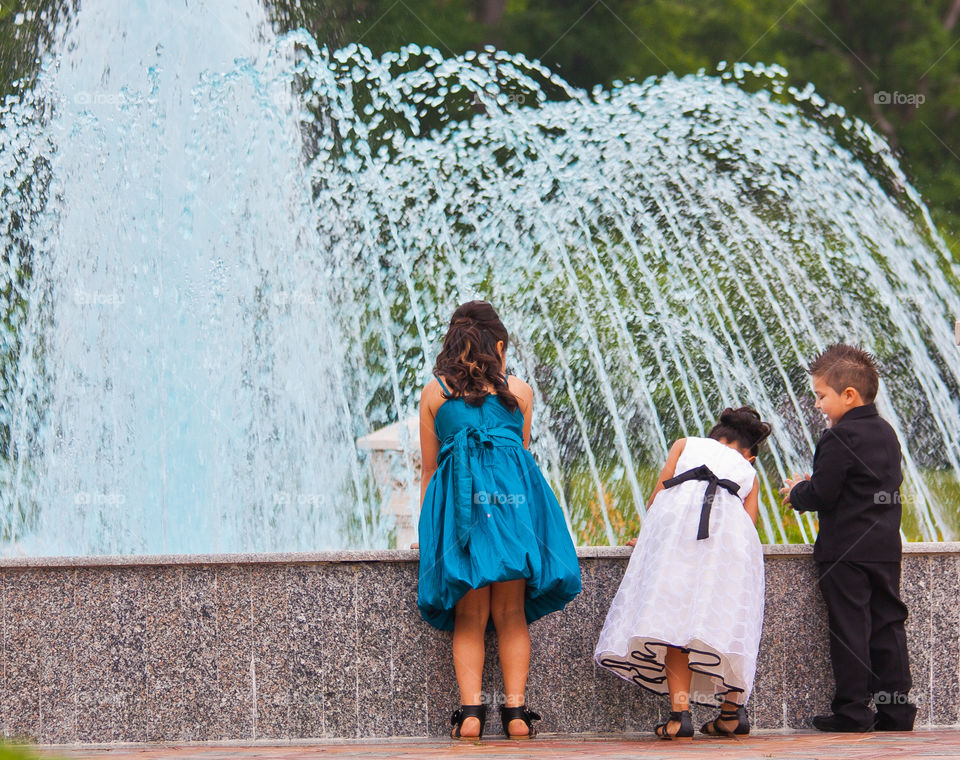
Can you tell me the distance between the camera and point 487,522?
4.26 metres

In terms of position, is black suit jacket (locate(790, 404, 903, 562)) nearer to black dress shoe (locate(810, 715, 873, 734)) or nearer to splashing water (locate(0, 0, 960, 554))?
black dress shoe (locate(810, 715, 873, 734))

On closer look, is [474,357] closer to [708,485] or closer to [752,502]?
[708,485]

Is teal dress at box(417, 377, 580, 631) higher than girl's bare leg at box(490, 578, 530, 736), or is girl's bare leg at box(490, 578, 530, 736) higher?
teal dress at box(417, 377, 580, 631)

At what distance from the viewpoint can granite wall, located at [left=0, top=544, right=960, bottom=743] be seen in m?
4.52

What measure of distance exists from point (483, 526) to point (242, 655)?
105 cm

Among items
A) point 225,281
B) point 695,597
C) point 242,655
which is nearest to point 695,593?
point 695,597

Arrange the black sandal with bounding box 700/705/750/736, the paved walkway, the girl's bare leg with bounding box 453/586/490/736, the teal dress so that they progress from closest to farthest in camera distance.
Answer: the paved walkway → the teal dress → the girl's bare leg with bounding box 453/586/490/736 → the black sandal with bounding box 700/705/750/736

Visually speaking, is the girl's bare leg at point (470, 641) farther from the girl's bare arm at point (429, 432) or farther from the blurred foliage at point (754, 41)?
the blurred foliage at point (754, 41)

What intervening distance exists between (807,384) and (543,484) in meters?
11.0

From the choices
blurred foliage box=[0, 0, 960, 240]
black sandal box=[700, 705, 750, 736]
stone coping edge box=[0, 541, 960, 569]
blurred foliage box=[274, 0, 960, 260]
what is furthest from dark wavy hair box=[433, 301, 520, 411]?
blurred foliage box=[274, 0, 960, 260]

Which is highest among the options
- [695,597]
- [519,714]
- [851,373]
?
[851,373]

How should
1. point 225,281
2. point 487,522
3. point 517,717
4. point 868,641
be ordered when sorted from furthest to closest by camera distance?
1. point 225,281
2. point 868,641
3. point 517,717
4. point 487,522

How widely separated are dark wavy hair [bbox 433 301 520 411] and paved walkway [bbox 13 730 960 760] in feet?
3.92

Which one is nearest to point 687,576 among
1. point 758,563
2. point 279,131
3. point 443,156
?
point 758,563
